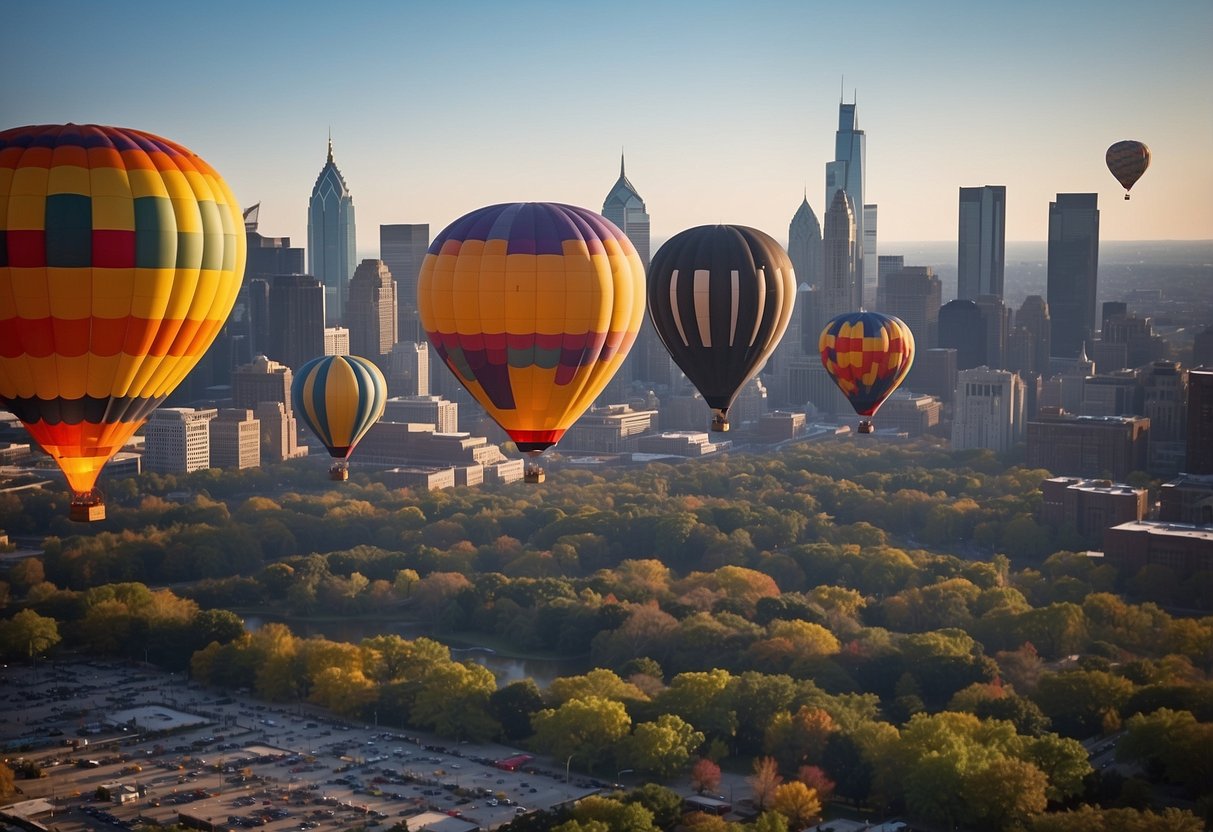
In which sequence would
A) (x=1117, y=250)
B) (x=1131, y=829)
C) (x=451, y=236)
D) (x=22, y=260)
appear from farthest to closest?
(x=1117, y=250) < (x=1131, y=829) < (x=451, y=236) < (x=22, y=260)

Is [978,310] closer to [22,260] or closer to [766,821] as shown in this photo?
[766,821]

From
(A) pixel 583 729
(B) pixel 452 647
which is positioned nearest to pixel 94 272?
(A) pixel 583 729

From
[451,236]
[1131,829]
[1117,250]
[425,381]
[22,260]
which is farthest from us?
[1117,250]

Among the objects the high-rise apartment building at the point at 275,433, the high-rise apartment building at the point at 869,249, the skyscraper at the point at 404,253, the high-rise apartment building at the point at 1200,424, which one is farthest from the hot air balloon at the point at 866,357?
the high-rise apartment building at the point at 869,249

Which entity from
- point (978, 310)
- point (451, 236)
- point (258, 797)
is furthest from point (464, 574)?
point (978, 310)

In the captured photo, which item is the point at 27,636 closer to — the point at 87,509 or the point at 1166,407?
the point at 87,509

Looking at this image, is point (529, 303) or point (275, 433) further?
point (275, 433)

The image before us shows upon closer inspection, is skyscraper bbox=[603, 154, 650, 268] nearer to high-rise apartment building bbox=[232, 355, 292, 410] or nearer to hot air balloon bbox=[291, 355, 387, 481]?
high-rise apartment building bbox=[232, 355, 292, 410]
